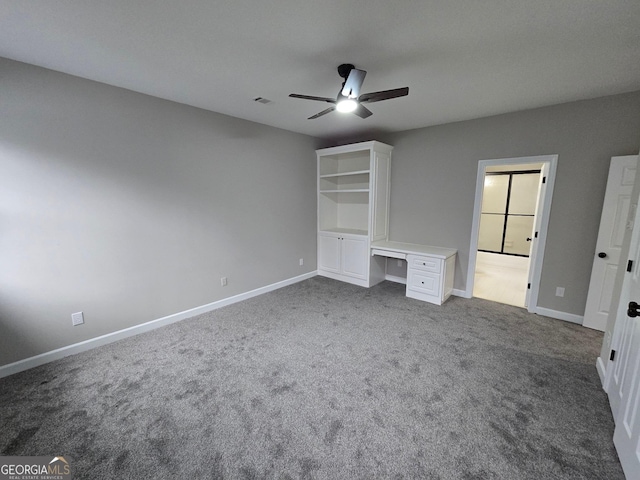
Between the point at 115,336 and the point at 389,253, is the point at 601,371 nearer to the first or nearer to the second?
the point at 389,253


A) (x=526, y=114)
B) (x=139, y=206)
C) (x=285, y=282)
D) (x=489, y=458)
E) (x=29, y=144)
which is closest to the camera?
(x=489, y=458)

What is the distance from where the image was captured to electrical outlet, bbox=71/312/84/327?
254 centimetres

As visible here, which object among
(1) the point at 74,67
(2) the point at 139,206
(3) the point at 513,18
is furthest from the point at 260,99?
(3) the point at 513,18

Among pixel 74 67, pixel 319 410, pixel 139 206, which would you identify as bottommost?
pixel 319 410

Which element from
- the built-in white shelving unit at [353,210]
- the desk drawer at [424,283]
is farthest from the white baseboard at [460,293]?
the built-in white shelving unit at [353,210]

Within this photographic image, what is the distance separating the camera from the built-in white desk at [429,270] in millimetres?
3660

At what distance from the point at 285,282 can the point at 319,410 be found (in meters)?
2.75

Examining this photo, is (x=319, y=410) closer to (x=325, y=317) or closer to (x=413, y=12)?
(x=325, y=317)

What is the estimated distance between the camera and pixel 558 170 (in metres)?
3.12

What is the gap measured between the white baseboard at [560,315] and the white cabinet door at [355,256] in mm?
2336

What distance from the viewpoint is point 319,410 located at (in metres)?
1.87

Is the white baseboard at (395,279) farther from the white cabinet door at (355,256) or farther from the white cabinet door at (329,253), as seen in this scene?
the white cabinet door at (329,253)

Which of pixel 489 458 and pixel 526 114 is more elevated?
pixel 526 114

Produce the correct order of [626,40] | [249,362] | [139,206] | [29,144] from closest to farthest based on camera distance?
1. [626,40]
2. [29,144]
3. [249,362]
4. [139,206]
